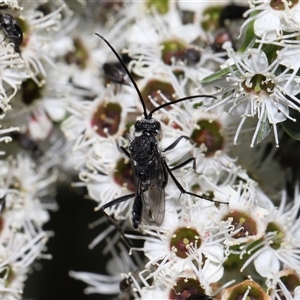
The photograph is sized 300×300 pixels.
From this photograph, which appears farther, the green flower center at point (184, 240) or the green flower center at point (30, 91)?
the green flower center at point (30, 91)

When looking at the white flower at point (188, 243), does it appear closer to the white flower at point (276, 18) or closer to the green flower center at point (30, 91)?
the white flower at point (276, 18)

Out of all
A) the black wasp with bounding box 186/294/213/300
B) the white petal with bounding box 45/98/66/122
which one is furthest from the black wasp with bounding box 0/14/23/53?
the black wasp with bounding box 186/294/213/300

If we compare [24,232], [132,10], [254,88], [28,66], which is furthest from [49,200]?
[254,88]

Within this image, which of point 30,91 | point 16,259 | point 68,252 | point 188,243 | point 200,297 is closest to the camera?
point 200,297

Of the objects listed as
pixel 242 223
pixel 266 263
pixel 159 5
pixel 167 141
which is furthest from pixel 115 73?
pixel 266 263

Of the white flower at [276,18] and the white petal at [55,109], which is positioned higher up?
the white flower at [276,18]

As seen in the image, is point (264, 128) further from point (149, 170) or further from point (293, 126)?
point (149, 170)

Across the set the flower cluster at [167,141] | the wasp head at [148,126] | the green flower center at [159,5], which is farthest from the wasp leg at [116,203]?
the green flower center at [159,5]
